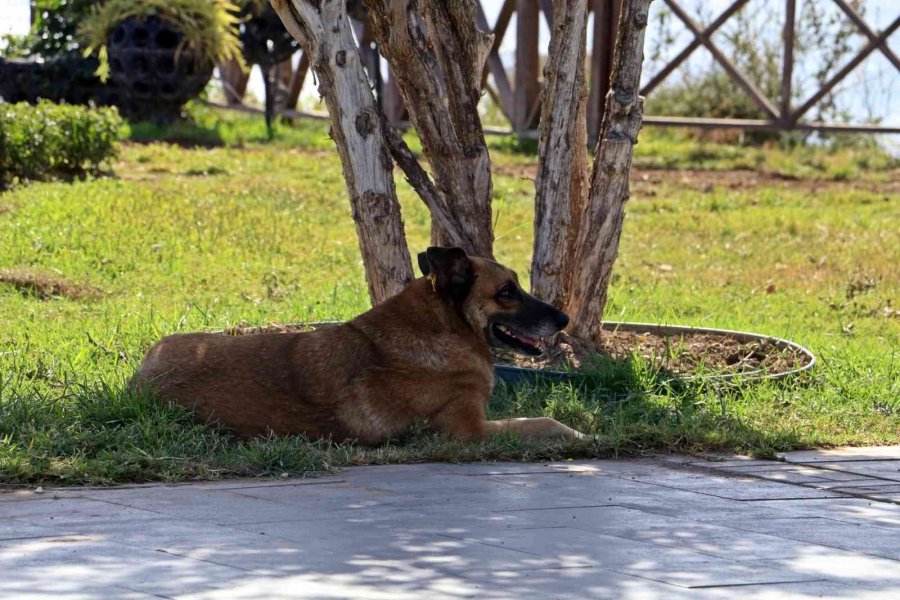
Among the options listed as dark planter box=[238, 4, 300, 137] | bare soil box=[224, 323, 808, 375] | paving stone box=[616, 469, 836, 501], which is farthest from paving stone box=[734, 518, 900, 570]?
dark planter box=[238, 4, 300, 137]

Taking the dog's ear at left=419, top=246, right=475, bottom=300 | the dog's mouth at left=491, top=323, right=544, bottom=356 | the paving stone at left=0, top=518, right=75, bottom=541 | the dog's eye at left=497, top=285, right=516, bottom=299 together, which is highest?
the dog's ear at left=419, top=246, right=475, bottom=300

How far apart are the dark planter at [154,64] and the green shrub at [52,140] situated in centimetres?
280

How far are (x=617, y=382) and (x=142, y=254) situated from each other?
5026 millimetres

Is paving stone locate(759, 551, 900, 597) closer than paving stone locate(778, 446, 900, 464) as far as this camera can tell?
Yes

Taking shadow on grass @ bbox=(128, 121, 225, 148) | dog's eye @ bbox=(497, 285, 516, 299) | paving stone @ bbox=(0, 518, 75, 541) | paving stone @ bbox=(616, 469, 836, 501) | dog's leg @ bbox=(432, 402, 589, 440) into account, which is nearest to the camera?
paving stone @ bbox=(0, 518, 75, 541)

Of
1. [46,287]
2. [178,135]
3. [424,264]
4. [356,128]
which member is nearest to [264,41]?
[178,135]

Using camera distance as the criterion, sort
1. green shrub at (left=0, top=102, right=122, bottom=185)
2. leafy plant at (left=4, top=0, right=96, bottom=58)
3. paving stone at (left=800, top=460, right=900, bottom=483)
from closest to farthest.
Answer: paving stone at (left=800, top=460, right=900, bottom=483), green shrub at (left=0, top=102, right=122, bottom=185), leafy plant at (left=4, top=0, right=96, bottom=58)

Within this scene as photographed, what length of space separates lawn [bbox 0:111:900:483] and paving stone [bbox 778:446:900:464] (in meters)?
0.10

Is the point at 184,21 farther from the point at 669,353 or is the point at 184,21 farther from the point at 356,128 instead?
the point at 669,353

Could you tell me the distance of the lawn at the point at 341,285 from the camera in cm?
591

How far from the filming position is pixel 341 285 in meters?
10.4

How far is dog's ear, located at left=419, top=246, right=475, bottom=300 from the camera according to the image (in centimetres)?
609

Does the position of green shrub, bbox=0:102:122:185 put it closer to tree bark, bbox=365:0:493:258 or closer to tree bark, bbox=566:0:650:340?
tree bark, bbox=365:0:493:258

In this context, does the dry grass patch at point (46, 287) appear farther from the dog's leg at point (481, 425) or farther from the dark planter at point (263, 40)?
the dark planter at point (263, 40)
